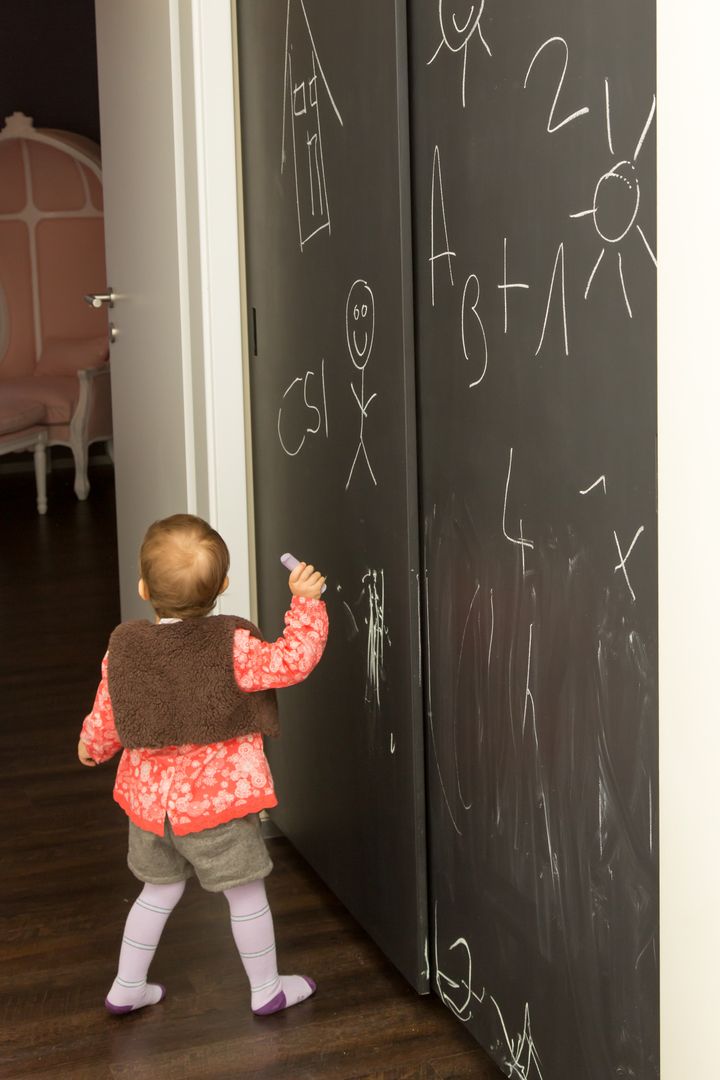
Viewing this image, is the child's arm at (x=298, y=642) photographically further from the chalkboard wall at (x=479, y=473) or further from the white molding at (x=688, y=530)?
the white molding at (x=688, y=530)

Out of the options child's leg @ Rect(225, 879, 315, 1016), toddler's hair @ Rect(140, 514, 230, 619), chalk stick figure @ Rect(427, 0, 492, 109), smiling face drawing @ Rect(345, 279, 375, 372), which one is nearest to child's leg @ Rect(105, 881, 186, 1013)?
child's leg @ Rect(225, 879, 315, 1016)

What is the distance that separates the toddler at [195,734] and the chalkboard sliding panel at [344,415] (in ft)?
0.68

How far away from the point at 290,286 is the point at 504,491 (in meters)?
0.90

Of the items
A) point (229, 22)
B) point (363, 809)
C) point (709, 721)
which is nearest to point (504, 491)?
point (709, 721)

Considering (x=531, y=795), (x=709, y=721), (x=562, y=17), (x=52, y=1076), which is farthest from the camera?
(x=52, y=1076)

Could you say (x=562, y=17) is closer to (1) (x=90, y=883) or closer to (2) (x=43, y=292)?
(1) (x=90, y=883)

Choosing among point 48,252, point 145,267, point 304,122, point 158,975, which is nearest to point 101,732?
point 158,975

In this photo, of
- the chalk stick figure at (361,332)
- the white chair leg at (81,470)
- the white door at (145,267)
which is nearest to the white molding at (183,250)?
the white door at (145,267)

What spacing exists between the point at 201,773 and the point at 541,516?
74 centimetres

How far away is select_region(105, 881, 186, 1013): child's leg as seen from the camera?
2.15 metres

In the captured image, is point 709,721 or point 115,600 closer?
point 709,721

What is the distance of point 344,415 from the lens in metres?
2.27

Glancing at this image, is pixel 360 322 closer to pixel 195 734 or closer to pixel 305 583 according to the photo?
pixel 305 583

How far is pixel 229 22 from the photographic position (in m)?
2.65
